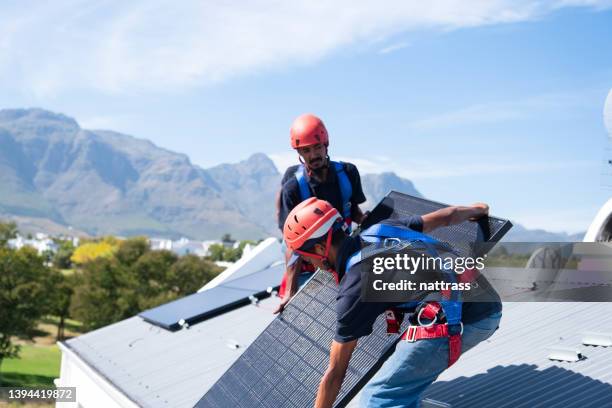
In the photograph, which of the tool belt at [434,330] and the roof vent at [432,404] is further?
the roof vent at [432,404]

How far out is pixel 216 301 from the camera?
1347cm

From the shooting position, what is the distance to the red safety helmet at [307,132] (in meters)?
6.89

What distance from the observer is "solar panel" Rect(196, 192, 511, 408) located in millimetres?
5426

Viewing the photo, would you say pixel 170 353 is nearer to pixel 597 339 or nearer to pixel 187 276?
pixel 597 339

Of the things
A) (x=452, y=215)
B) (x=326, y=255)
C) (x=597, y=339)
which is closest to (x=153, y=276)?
(x=597, y=339)

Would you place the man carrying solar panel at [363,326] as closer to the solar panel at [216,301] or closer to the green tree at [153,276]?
the solar panel at [216,301]

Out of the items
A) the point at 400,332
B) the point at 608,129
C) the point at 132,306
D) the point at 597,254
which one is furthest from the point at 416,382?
the point at 132,306

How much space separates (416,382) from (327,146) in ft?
9.45

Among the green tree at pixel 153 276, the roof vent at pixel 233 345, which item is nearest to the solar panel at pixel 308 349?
the roof vent at pixel 233 345

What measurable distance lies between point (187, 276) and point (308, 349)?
66.5 meters

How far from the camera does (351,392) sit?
4906mm

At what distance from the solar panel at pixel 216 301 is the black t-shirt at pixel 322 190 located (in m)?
5.96

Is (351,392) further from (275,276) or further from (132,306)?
(132,306)

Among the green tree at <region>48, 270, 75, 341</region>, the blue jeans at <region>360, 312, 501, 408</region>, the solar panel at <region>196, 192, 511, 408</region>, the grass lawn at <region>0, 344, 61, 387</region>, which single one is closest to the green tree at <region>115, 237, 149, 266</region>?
the green tree at <region>48, 270, 75, 341</region>
